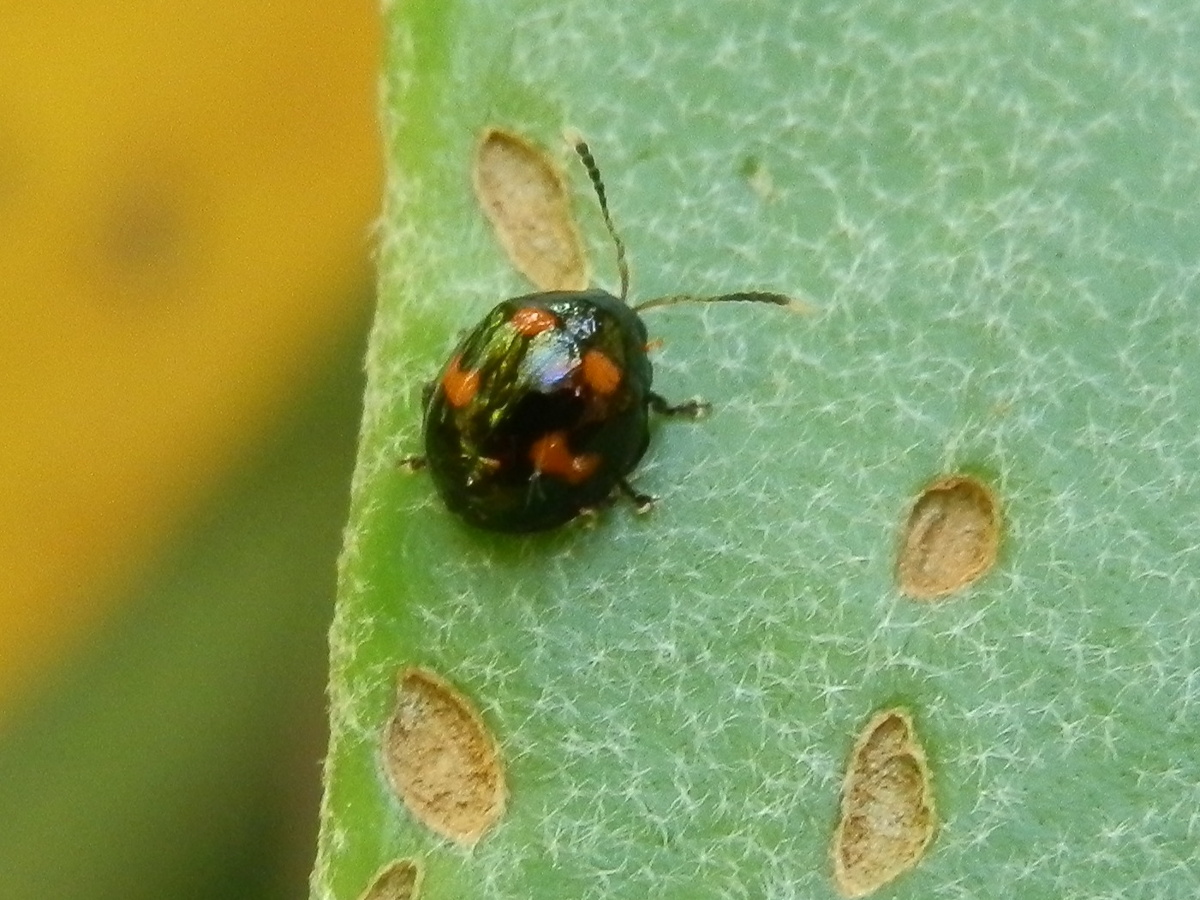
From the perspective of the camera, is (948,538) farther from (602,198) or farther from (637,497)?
(602,198)

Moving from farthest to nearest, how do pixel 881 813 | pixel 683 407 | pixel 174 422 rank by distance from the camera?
1. pixel 174 422
2. pixel 683 407
3. pixel 881 813

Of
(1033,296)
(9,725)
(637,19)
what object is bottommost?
(9,725)

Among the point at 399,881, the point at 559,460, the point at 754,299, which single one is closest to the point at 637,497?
the point at 559,460

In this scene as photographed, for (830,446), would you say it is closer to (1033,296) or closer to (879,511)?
(879,511)

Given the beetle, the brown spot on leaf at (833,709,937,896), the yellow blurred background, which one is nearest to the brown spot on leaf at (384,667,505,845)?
the beetle

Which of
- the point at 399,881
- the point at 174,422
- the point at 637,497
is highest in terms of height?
the point at 637,497

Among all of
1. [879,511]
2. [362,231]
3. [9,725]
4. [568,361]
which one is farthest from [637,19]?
[9,725]
